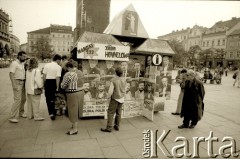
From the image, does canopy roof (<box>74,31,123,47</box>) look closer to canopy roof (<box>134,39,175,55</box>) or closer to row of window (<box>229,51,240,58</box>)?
canopy roof (<box>134,39,175,55</box>)

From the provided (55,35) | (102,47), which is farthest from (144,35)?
(55,35)

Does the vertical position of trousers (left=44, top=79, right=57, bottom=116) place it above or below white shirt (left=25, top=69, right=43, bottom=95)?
below

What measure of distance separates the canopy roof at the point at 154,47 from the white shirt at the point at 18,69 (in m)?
3.22

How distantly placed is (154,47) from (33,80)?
3591 mm

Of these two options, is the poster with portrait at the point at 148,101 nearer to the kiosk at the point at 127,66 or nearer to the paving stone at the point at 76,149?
the kiosk at the point at 127,66

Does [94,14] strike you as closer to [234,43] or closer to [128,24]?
[128,24]

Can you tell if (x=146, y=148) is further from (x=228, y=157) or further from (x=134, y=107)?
(x=134, y=107)

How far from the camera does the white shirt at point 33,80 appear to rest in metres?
5.53

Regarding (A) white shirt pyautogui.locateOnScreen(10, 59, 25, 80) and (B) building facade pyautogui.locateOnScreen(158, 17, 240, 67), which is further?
(B) building facade pyautogui.locateOnScreen(158, 17, 240, 67)

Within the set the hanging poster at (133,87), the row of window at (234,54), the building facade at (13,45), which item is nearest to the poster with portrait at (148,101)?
the hanging poster at (133,87)

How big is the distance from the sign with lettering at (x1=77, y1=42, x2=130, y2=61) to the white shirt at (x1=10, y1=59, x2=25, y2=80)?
5.34 feet

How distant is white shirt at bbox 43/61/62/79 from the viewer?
5.73 m

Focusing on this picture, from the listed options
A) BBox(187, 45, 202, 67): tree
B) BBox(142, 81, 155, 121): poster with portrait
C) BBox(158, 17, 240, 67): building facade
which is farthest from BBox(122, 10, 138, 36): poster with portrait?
BBox(158, 17, 240, 67): building facade

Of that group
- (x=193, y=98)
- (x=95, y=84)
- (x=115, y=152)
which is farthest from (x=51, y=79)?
(x=193, y=98)
